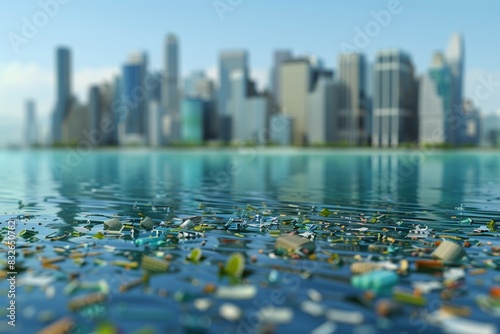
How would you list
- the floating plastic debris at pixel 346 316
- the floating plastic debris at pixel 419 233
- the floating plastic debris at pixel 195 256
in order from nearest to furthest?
the floating plastic debris at pixel 346 316, the floating plastic debris at pixel 195 256, the floating plastic debris at pixel 419 233

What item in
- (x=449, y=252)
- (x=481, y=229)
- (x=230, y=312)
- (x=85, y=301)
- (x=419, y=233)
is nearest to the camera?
(x=230, y=312)

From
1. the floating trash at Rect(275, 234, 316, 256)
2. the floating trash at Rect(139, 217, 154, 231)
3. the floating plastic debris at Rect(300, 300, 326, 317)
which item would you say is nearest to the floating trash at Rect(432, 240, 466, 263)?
the floating trash at Rect(275, 234, 316, 256)

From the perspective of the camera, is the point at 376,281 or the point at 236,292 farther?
the point at 376,281

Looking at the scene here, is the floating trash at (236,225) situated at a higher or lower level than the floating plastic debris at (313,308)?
higher

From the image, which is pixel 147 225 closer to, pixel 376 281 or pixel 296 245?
pixel 296 245

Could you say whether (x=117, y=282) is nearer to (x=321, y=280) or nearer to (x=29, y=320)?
(x=29, y=320)

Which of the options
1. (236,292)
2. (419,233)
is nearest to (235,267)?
(236,292)

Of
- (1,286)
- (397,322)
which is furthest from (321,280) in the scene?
(1,286)

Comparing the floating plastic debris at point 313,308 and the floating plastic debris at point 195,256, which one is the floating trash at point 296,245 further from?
the floating plastic debris at point 313,308

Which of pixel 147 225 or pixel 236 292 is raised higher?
pixel 147 225

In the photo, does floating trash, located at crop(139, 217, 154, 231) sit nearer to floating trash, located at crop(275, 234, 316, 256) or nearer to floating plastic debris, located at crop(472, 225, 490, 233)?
floating trash, located at crop(275, 234, 316, 256)

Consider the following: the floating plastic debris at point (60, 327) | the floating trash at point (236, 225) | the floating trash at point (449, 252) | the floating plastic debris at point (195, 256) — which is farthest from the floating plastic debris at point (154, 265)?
the floating trash at point (449, 252)

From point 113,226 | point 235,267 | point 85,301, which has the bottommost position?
point 85,301
